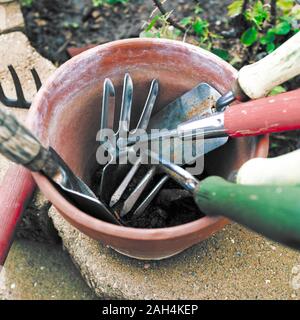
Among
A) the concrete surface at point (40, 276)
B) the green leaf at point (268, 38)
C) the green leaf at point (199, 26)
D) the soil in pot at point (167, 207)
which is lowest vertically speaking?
the concrete surface at point (40, 276)

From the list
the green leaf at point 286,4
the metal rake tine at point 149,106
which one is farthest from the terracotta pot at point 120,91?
the green leaf at point 286,4

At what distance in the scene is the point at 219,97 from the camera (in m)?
0.87

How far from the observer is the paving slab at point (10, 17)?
129 cm

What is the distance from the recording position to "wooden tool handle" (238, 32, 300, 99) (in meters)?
0.79

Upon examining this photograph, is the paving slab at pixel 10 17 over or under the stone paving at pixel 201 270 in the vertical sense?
over

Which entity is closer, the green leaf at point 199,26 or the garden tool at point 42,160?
the garden tool at point 42,160

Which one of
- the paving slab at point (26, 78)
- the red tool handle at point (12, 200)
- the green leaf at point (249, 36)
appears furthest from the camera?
the green leaf at point (249, 36)

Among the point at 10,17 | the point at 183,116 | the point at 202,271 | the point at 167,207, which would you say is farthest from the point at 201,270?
the point at 10,17

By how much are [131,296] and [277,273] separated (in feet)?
0.85

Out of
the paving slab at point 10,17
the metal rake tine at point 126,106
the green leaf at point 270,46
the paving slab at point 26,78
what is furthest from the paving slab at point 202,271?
the paving slab at point 10,17

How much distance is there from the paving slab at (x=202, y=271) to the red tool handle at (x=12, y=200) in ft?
0.50

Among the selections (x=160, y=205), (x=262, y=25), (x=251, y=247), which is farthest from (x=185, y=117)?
(x=262, y=25)

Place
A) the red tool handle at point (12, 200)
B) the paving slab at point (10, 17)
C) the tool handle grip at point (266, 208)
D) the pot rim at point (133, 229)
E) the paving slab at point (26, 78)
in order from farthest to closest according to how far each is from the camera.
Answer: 1. the paving slab at point (10, 17)
2. the paving slab at point (26, 78)
3. the red tool handle at point (12, 200)
4. the pot rim at point (133, 229)
5. the tool handle grip at point (266, 208)

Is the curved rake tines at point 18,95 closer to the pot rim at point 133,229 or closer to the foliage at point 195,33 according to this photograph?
the foliage at point 195,33
